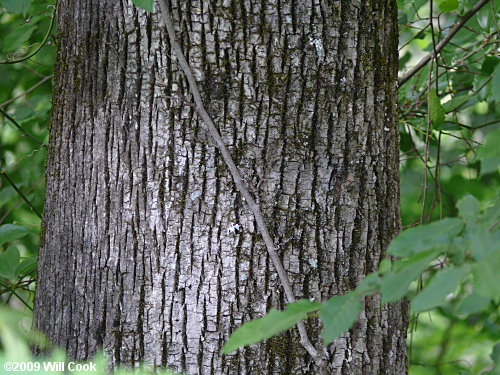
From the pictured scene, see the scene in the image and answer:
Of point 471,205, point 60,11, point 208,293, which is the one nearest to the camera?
point 471,205

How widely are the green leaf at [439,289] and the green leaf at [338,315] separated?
122 millimetres

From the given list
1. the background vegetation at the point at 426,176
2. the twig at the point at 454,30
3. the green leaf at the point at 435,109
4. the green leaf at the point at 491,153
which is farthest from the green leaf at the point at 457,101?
the green leaf at the point at 491,153

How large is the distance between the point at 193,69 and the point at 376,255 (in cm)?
66

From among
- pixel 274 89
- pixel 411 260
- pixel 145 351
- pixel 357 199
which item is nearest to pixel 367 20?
pixel 274 89

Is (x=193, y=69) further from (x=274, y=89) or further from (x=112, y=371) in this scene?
(x=112, y=371)

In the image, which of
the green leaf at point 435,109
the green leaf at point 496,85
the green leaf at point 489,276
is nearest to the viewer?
the green leaf at point 489,276

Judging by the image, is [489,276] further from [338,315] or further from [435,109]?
[435,109]

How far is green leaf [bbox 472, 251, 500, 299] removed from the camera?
0.72 meters

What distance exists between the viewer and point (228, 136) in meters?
1.26

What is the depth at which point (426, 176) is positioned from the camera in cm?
176

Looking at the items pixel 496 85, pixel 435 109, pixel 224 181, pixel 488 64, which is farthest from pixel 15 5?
pixel 488 64

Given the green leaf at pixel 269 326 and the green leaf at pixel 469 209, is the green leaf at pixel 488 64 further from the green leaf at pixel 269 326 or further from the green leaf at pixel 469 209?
the green leaf at pixel 269 326

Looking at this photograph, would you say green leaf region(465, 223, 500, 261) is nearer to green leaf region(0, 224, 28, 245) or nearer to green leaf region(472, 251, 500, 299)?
green leaf region(472, 251, 500, 299)

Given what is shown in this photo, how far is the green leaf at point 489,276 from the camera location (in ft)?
2.36
